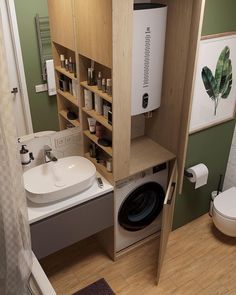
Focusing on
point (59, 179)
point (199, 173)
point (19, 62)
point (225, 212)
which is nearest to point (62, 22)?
point (19, 62)

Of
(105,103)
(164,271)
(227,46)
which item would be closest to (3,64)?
(105,103)

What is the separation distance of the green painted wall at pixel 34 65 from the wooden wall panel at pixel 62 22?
67mm

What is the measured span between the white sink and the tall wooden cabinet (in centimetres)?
17

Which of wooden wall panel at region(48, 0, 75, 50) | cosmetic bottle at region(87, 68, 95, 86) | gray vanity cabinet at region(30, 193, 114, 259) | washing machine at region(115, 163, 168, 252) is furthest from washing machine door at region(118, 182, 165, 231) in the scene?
wooden wall panel at region(48, 0, 75, 50)

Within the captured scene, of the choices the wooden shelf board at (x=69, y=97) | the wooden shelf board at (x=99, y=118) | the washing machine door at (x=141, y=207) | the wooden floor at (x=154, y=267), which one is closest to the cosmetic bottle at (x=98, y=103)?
the wooden shelf board at (x=99, y=118)

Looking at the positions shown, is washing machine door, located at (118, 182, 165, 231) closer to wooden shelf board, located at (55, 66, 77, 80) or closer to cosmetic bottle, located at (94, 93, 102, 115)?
cosmetic bottle, located at (94, 93, 102, 115)

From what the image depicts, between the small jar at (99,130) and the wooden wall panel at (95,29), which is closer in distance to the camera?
the wooden wall panel at (95,29)

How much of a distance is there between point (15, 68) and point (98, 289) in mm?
1699

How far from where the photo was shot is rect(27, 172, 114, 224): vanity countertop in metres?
2.01

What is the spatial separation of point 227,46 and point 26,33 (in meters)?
1.36

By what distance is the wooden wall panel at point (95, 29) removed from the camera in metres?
1.76

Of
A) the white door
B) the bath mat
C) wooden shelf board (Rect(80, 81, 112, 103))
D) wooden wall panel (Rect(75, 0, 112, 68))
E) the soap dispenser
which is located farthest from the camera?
the bath mat

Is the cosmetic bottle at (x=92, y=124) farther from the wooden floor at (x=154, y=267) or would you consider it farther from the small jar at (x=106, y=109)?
the wooden floor at (x=154, y=267)

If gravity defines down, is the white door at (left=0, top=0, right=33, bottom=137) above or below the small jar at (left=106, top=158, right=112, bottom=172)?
above
